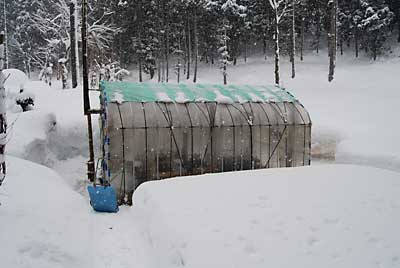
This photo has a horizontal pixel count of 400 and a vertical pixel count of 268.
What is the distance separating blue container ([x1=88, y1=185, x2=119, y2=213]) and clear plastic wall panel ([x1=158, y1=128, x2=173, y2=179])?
170 centimetres

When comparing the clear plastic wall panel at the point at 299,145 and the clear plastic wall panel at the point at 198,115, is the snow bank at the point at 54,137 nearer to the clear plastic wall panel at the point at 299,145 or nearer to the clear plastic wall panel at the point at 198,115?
the clear plastic wall panel at the point at 198,115

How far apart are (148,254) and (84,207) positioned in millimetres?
2896

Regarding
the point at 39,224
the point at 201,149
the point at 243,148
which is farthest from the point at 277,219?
the point at 243,148

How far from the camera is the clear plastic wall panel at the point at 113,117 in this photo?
8305 mm

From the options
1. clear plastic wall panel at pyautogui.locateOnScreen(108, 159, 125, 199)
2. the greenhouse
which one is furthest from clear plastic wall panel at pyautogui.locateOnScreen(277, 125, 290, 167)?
clear plastic wall panel at pyautogui.locateOnScreen(108, 159, 125, 199)

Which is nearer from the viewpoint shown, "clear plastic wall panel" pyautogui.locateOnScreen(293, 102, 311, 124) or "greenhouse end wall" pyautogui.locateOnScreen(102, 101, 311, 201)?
"greenhouse end wall" pyautogui.locateOnScreen(102, 101, 311, 201)

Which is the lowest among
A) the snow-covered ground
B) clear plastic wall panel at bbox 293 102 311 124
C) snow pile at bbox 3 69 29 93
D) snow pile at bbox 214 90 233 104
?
the snow-covered ground

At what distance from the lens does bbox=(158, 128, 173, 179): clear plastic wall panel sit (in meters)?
8.70

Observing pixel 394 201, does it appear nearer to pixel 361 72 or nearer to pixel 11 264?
pixel 11 264

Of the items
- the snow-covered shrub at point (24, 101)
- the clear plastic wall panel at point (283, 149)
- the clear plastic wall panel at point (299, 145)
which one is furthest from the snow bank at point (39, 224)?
the clear plastic wall panel at point (299, 145)

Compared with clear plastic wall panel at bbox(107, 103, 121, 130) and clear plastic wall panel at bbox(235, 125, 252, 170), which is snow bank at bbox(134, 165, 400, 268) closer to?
clear plastic wall panel at bbox(107, 103, 121, 130)

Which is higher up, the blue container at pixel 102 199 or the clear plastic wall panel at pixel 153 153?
the clear plastic wall panel at pixel 153 153

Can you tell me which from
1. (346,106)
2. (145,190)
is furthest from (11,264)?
(346,106)

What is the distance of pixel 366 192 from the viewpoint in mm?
5113
